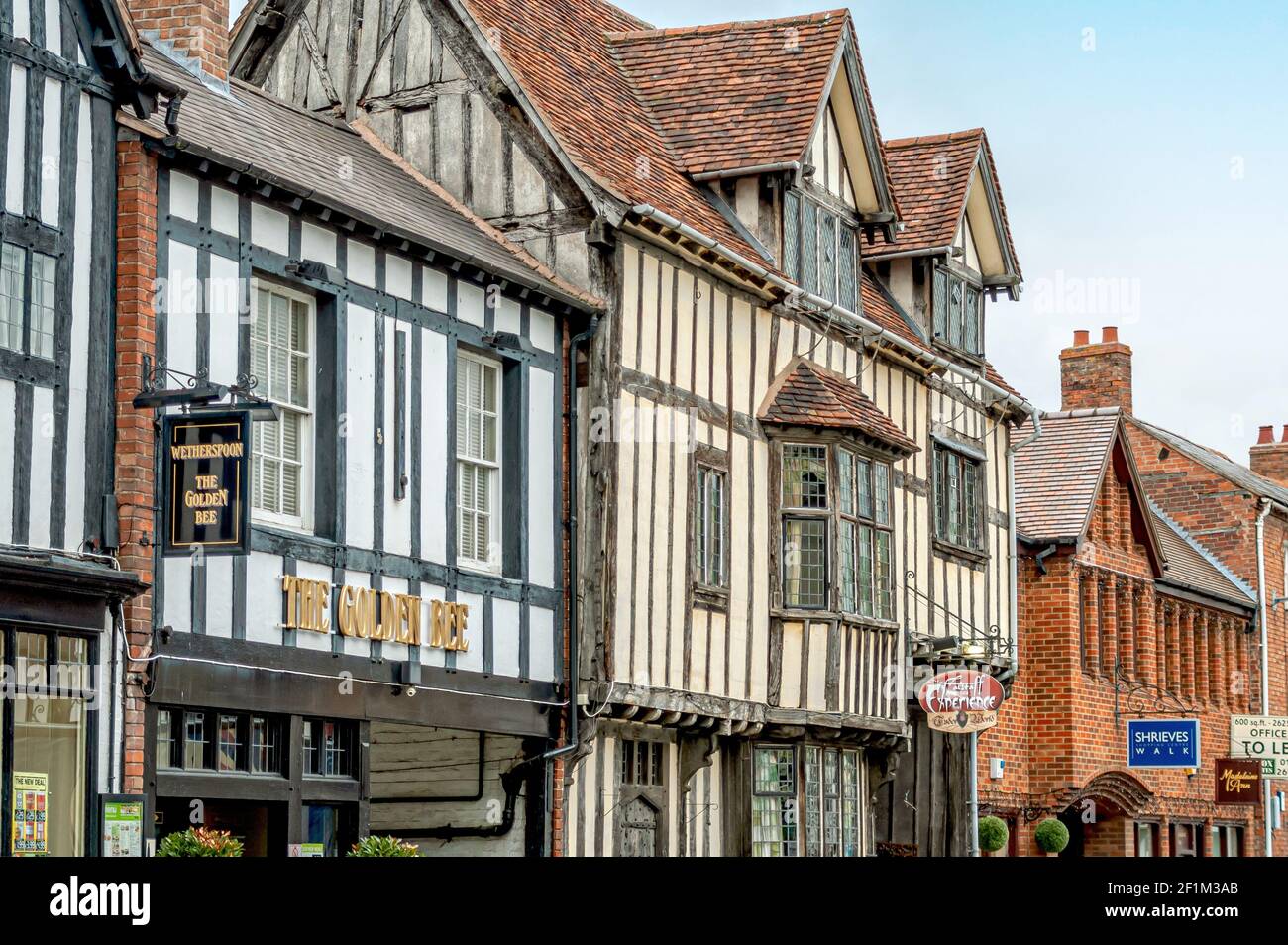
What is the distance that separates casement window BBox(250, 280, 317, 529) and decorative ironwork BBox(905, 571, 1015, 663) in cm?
902

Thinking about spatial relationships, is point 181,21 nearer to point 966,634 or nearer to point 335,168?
point 335,168

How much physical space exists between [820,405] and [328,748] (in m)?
Result: 7.02

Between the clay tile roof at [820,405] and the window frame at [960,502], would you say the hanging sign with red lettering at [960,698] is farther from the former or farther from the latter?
the window frame at [960,502]

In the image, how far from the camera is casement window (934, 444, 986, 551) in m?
23.9

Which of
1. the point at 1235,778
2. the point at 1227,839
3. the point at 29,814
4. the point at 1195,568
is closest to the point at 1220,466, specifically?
the point at 1195,568

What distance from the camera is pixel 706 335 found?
1922cm

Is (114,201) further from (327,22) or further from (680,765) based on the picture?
(680,765)

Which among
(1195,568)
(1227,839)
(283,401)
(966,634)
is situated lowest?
(1227,839)

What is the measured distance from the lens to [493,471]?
55.9 feet

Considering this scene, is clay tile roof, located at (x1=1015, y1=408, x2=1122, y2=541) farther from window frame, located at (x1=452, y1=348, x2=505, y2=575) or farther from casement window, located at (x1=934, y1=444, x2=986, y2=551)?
window frame, located at (x1=452, y1=348, x2=505, y2=575)

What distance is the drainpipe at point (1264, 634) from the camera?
36.4 m

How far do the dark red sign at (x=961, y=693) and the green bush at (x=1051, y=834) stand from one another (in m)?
8.09

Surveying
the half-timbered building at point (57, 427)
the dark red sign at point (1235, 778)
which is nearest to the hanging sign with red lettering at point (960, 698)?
the dark red sign at point (1235, 778)
